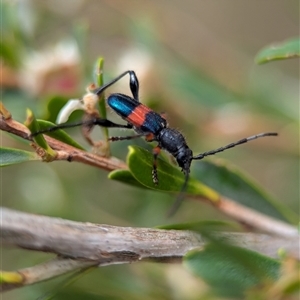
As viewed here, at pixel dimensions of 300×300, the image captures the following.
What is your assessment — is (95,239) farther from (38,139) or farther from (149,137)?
(149,137)

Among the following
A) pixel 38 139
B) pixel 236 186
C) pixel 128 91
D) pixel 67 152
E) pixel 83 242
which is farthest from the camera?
pixel 128 91

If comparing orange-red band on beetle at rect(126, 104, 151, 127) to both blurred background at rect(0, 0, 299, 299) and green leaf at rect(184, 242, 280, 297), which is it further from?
green leaf at rect(184, 242, 280, 297)

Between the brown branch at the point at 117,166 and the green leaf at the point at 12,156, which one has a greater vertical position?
the brown branch at the point at 117,166

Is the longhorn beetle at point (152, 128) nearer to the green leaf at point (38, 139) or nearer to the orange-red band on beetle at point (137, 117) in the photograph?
the orange-red band on beetle at point (137, 117)

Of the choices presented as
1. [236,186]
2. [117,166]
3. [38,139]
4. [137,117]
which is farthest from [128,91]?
[38,139]

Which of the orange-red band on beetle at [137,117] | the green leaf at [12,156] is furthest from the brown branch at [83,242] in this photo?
the orange-red band on beetle at [137,117]

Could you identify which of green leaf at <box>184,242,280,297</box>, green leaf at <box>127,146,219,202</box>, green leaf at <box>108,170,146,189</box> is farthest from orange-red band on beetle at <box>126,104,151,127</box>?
green leaf at <box>184,242,280,297</box>
